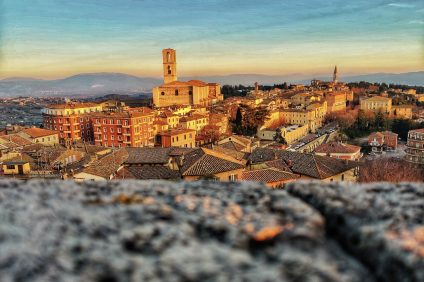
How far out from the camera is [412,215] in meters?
2.14

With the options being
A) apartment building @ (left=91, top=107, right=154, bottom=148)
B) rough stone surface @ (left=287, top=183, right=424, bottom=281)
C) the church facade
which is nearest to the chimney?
rough stone surface @ (left=287, top=183, right=424, bottom=281)

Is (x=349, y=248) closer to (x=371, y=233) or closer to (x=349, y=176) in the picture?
(x=371, y=233)

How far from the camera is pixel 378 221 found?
2.05 m

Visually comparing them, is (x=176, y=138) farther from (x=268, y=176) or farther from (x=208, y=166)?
(x=208, y=166)

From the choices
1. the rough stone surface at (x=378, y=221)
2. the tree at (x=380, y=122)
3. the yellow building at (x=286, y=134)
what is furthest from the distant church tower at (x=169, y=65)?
the rough stone surface at (x=378, y=221)

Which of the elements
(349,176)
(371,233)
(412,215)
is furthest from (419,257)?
(349,176)

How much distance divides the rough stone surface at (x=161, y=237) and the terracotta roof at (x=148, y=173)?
16.8m

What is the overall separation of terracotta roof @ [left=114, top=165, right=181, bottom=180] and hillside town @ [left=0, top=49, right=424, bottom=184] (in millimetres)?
54

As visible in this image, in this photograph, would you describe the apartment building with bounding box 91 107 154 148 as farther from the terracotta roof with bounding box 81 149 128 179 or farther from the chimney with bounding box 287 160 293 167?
the chimney with bounding box 287 160 293 167

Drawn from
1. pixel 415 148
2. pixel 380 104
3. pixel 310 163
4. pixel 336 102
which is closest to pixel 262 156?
pixel 310 163

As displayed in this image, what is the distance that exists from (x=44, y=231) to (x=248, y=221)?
39.4 inches

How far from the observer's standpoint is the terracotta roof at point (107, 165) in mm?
18805

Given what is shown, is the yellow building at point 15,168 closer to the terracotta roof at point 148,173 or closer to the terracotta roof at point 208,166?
the terracotta roof at point 148,173

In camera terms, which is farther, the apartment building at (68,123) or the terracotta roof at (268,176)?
the apartment building at (68,123)
